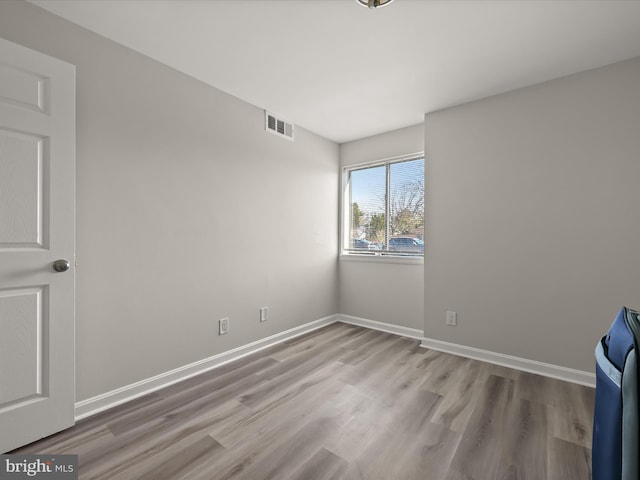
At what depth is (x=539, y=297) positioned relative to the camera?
254 cm

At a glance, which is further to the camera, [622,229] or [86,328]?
[622,229]

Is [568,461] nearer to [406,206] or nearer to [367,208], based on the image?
[406,206]

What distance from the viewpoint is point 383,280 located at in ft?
12.2

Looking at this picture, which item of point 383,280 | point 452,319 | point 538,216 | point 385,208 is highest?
point 385,208

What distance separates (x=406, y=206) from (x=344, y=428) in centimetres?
261

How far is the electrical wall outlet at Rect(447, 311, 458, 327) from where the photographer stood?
2963 millimetres

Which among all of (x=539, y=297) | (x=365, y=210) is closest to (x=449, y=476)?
(x=539, y=297)

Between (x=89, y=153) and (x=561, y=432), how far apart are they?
3399 mm

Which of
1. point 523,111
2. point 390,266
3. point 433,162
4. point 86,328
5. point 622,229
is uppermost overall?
point 523,111

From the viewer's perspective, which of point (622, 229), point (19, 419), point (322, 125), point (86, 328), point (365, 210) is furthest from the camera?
point (365, 210)

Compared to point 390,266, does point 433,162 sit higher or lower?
higher

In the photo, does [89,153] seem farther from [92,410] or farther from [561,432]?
[561,432]

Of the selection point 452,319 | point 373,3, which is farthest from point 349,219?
point 373,3

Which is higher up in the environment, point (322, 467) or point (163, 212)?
point (163, 212)
